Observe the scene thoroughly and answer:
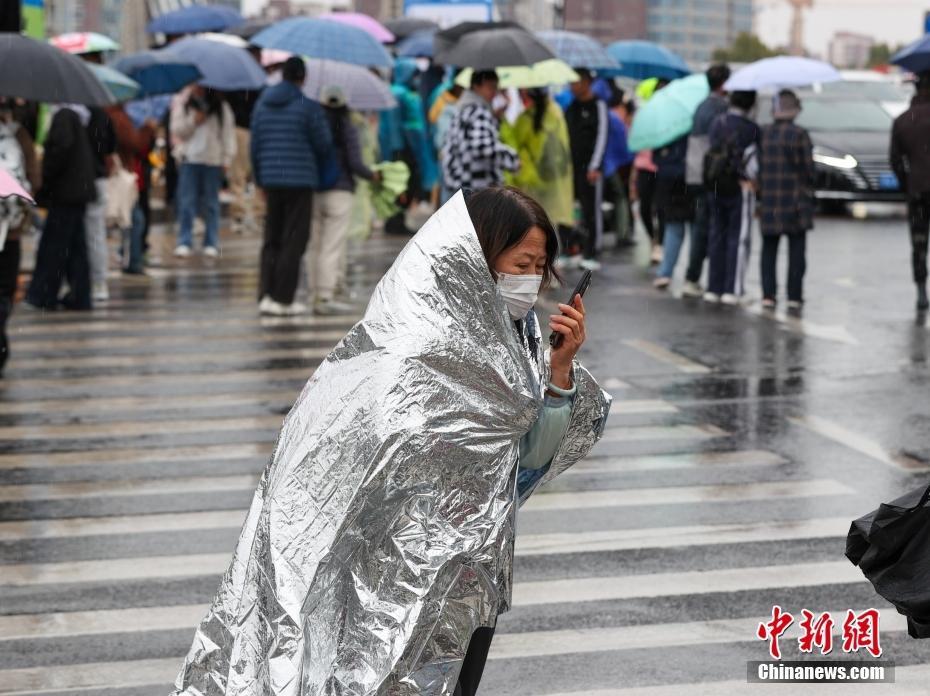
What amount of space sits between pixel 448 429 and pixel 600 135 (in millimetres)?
13341

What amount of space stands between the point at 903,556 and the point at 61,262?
1046cm

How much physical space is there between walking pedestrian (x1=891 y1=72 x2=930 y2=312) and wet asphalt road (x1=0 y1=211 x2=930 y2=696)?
48cm

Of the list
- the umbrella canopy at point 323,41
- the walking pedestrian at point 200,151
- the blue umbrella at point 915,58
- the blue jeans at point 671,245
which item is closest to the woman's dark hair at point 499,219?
the umbrella canopy at point 323,41

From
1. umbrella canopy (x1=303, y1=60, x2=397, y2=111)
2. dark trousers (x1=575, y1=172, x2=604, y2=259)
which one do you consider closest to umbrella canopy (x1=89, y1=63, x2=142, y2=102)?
umbrella canopy (x1=303, y1=60, x2=397, y2=111)

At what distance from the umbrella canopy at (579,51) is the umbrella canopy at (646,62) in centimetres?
201

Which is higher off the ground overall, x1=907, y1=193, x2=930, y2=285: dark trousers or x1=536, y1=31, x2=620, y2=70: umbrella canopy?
x1=536, y1=31, x2=620, y2=70: umbrella canopy

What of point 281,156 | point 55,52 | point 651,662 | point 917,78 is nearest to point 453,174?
point 281,156

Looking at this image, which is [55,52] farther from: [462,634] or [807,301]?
[462,634]

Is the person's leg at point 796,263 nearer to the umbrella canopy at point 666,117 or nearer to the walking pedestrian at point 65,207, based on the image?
the umbrella canopy at point 666,117

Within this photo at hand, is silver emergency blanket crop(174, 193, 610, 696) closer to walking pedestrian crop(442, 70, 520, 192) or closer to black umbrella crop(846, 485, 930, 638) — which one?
black umbrella crop(846, 485, 930, 638)

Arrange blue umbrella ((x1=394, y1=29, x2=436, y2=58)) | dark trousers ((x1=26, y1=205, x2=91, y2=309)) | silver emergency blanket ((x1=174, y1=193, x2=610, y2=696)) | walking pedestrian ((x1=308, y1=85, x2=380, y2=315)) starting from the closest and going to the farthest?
1. silver emergency blanket ((x1=174, y1=193, x2=610, y2=696))
2. dark trousers ((x1=26, y1=205, x2=91, y2=309))
3. walking pedestrian ((x1=308, y1=85, x2=380, y2=315))
4. blue umbrella ((x1=394, y1=29, x2=436, y2=58))

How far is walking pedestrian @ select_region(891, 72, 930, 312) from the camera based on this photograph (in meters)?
13.6

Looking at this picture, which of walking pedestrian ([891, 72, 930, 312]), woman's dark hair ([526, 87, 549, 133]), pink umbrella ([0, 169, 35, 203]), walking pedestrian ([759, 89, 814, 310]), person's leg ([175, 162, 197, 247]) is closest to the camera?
pink umbrella ([0, 169, 35, 203])

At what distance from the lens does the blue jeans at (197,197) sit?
17.4 meters
